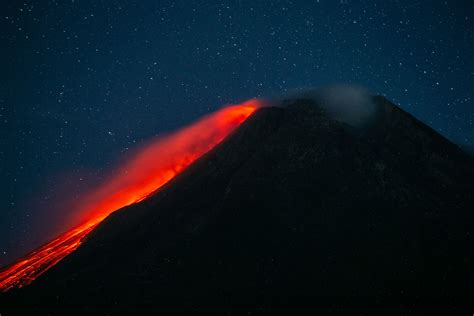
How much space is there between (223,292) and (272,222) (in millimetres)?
13143

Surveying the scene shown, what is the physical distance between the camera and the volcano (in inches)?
1462

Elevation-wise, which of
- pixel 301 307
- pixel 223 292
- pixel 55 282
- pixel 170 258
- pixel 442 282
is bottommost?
pixel 442 282

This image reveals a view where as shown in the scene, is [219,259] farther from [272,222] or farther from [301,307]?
[301,307]

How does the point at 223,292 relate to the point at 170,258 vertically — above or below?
below

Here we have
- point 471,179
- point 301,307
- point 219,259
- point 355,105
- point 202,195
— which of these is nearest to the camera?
point 301,307

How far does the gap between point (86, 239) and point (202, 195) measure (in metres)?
21.1

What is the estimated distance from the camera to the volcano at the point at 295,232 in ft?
122

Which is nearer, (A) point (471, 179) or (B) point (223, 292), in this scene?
(B) point (223, 292)

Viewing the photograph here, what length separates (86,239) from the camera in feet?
195

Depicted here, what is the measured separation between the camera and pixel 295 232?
4616cm

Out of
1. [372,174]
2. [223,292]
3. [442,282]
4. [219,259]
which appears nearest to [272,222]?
[219,259]

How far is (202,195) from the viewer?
57.0m

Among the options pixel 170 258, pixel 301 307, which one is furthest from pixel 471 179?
pixel 170 258

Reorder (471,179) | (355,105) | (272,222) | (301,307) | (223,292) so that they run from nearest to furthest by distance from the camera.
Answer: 1. (301,307)
2. (223,292)
3. (272,222)
4. (471,179)
5. (355,105)
